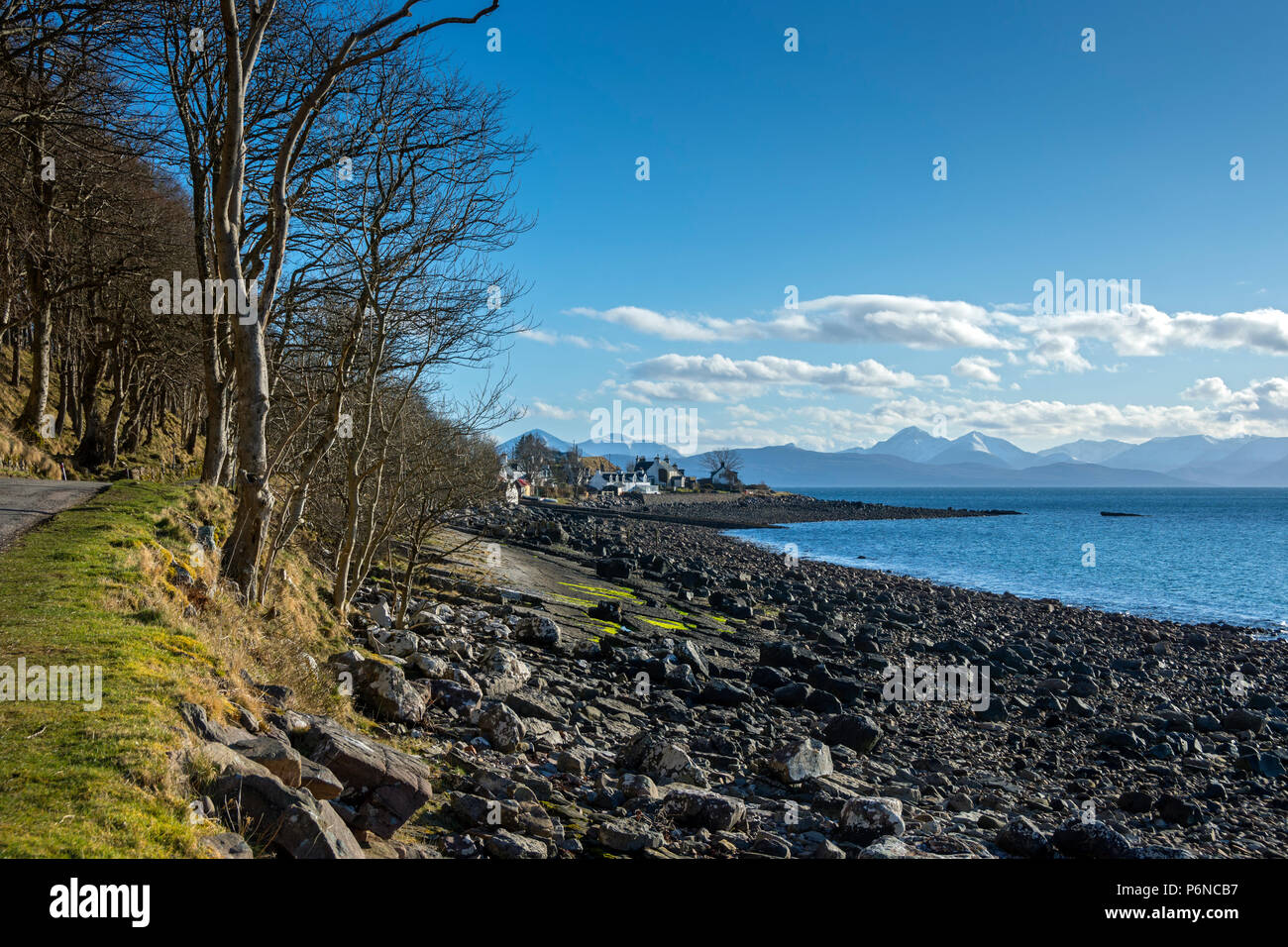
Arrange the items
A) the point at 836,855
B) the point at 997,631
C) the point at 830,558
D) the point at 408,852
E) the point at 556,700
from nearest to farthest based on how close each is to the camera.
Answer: the point at 408,852
the point at 836,855
the point at 556,700
the point at 997,631
the point at 830,558

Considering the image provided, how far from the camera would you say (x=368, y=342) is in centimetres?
1648

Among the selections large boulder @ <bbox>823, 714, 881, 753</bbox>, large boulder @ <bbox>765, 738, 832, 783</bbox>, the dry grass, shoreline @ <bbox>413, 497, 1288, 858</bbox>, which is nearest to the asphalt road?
the dry grass

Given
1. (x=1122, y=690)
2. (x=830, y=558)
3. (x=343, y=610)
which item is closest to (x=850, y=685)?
(x=1122, y=690)

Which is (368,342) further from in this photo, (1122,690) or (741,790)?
(1122,690)

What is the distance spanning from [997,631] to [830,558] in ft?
93.9

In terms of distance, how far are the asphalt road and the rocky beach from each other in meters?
4.93

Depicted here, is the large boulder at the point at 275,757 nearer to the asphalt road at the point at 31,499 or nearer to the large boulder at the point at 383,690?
the large boulder at the point at 383,690

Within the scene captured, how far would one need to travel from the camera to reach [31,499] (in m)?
13.9

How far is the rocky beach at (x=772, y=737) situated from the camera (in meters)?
7.68

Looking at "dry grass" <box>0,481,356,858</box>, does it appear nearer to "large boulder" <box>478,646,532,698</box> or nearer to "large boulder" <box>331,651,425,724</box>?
"large boulder" <box>331,651,425,724</box>

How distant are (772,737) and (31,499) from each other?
43.3 feet

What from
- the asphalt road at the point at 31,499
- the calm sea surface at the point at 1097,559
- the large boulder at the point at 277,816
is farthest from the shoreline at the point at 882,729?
the calm sea surface at the point at 1097,559

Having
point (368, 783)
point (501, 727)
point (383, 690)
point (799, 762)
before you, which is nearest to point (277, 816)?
point (368, 783)

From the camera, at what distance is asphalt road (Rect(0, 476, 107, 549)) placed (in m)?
11.4
